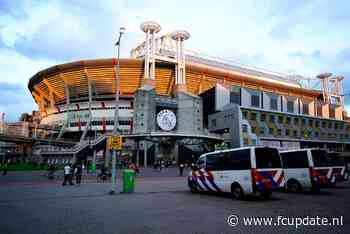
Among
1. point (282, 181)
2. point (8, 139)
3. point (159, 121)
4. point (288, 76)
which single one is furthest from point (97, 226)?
point (288, 76)

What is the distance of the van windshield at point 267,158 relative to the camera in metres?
13.7

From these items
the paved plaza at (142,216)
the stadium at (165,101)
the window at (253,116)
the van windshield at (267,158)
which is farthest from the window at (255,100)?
the paved plaza at (142,216)

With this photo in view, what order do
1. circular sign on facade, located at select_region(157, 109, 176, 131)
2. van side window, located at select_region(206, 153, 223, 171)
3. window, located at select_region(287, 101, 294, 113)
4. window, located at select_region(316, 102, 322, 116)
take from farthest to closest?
window, located at select_region(316, 102, 322, 116) → window, located at select_region(287, 101, 294, 113) → circular sign on facade, located at select_region(157, 109, 176, 131) → van side window, located at select_region(206, 153, 223, 171)

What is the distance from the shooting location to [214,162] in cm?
1592

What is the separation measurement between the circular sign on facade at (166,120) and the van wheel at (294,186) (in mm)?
54550

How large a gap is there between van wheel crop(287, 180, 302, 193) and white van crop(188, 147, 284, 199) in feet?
12.8

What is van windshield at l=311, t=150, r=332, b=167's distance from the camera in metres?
16.9

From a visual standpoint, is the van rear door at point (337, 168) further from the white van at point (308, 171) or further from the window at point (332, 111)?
the window at point (332, 111)

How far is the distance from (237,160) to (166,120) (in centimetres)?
5870

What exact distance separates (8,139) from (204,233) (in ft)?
260

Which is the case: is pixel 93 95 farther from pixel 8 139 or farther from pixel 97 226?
pixel 97 226

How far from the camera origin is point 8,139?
72812 millimetres

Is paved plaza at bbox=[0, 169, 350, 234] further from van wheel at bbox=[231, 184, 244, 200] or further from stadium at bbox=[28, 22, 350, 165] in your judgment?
stadium at bbox=[28, 22, 350, 165]

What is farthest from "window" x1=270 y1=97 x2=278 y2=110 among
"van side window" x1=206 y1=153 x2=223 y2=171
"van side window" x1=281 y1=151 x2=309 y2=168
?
"van side window" x1=206 y1=153 x2=223 y2=171
